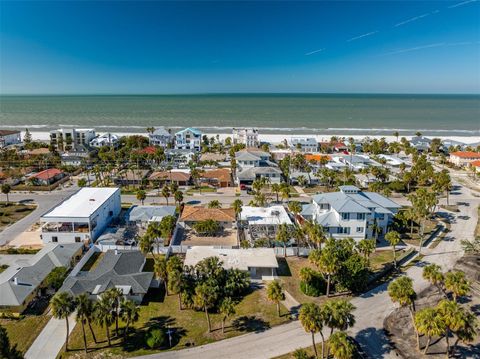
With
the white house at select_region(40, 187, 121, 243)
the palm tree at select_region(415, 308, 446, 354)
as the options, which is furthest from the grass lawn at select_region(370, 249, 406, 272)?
the white house at select_region(40, 187, 121, 243)

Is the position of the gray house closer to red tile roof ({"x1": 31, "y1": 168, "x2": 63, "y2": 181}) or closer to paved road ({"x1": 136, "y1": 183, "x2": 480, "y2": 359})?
paved road ({"x1": 136, "y1": 183, "x2": 480, "y2": 359})

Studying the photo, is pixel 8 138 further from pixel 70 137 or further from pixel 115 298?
pixel 115 298

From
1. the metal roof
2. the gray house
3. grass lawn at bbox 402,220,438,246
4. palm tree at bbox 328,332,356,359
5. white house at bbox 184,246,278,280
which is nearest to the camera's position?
palm tree at bbox 328,332,356,359

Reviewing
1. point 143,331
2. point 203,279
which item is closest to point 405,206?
Answer: point 203,279

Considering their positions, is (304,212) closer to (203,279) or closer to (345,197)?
(345,197)

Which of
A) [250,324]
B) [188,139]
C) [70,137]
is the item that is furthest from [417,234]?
[70,137]

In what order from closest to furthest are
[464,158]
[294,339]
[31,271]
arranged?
[294,339] < [31,271] < [464,158]
